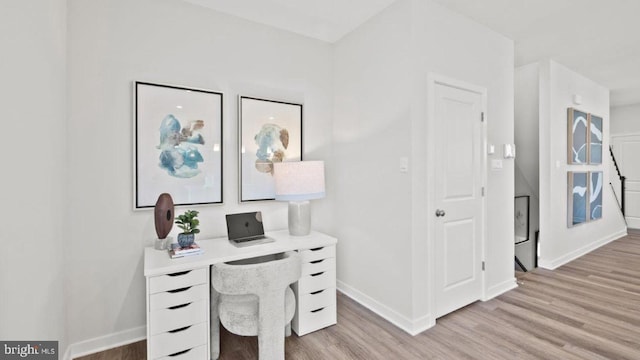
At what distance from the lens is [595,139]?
176 inches

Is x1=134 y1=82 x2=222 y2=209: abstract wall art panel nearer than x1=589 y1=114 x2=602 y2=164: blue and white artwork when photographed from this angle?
Yes

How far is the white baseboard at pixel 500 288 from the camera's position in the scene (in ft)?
9.14

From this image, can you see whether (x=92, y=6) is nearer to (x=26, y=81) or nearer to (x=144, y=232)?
(x=26, y=81)

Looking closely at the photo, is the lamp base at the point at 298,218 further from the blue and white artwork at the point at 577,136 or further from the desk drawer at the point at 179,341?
the blue and white artwork at the point at 577,136

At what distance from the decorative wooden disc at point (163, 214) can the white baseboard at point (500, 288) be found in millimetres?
2843

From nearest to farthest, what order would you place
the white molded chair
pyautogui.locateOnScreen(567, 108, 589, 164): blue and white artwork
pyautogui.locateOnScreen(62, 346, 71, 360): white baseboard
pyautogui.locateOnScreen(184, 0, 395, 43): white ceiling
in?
the white molded chair → pyautogui.locateOnScreen(62, 346, 71, 360): white baseboard → pyautogui.locateOnScreen(184, 0, 395, 43): white ceiling → pyautogui.locateOnScreen(567, 108, 589, 164): blue and white artwork

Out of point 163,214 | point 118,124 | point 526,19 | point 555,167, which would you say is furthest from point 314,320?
point 555,167

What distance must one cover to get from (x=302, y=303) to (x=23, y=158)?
180 centimetres

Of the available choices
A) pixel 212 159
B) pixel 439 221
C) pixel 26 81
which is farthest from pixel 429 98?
pixel 26 81

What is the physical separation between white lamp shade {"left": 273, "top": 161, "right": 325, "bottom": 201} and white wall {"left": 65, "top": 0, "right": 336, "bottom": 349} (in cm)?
43

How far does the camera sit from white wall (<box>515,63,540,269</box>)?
373cm

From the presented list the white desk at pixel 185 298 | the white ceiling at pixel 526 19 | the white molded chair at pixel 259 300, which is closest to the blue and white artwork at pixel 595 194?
the white ceiling at pixel 526 19

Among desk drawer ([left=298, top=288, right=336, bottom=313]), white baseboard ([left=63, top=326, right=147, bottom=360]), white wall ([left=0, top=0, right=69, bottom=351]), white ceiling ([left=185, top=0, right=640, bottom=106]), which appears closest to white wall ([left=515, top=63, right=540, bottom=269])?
white ceiling ([left=185, top=0, right=640, bottom=106])

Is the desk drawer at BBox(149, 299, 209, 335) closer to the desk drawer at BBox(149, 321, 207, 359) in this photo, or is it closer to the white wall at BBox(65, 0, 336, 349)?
the desk drawer at BBox(149, 321, 207, 359)
